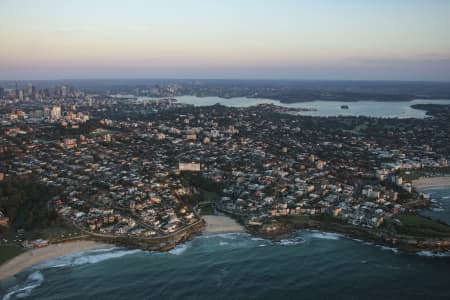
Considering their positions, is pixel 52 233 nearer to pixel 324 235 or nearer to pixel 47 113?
pixel 324 235

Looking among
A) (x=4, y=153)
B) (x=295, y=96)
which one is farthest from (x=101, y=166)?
(x=295, y=96)

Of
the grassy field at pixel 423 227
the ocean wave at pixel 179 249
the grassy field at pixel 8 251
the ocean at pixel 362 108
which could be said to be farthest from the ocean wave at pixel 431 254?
the ocean at pixel 362 108

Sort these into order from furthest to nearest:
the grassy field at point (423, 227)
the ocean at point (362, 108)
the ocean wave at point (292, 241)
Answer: the ocean at point (362, 108), the grassy field at point (423, 227), the ocean wave at point (292, 241)

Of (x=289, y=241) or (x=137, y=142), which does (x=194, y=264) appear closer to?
(x=289, y=241)

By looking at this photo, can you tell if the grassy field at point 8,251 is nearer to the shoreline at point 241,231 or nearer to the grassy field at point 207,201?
the shoreline at point 241,231

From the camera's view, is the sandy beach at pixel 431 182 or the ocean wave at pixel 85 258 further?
the sandy beach at pixel 431 182

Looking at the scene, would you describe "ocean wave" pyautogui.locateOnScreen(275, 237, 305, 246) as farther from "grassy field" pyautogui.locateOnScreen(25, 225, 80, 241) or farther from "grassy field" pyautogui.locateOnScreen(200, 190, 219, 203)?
"grassy field" pyautogui.locateOnScreen(25, 225, 80, 241)
